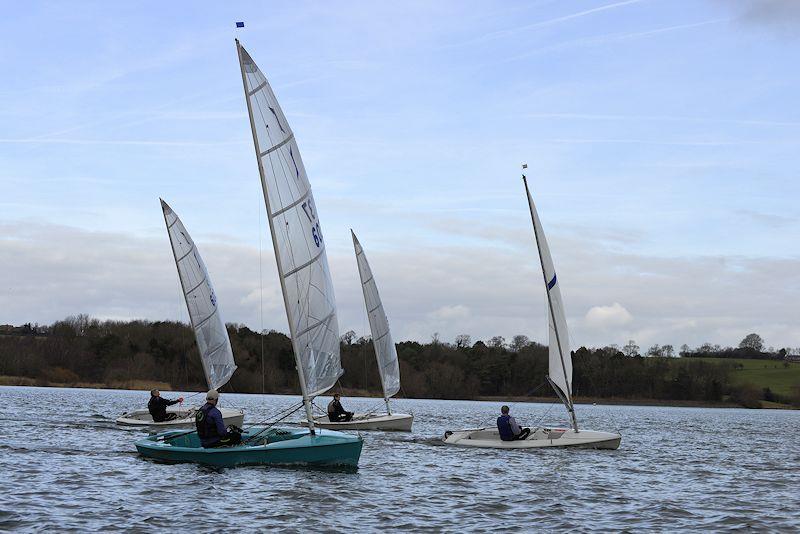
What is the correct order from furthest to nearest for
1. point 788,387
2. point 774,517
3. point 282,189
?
point 788,387 → point 282,189 → point 774,517

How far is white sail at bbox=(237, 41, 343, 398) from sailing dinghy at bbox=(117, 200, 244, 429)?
1543 cm

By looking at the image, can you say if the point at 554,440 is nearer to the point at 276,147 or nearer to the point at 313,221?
the point at 313,221

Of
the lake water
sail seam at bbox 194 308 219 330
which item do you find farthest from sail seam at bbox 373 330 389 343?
the lake water

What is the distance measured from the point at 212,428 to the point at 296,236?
4.72m

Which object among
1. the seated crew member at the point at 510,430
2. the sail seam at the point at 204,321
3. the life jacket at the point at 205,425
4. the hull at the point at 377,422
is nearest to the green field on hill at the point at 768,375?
the hull at the point at 377,422

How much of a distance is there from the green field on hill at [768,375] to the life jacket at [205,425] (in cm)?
13540

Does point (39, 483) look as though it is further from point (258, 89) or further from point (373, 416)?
point (373, 416)

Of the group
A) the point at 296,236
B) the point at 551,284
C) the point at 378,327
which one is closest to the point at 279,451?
the point at 296,236

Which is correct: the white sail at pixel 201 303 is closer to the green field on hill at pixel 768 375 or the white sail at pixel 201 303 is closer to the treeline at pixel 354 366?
the treeline at pixel 354 366

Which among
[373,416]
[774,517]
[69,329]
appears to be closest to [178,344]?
[69,329]

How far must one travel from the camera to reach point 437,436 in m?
39.5

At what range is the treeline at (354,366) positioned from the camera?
11050 centimetres

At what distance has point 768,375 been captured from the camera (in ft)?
513

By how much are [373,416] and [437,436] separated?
8.84 ft
